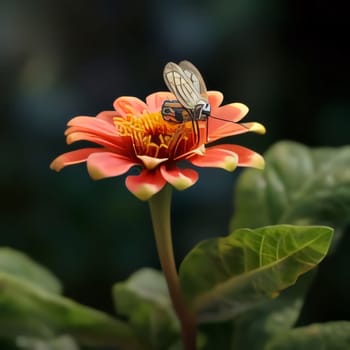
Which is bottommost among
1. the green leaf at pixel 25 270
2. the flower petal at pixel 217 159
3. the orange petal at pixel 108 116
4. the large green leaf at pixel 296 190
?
the green leaf at pixel 25 270

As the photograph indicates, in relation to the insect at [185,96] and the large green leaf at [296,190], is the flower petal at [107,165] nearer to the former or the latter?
the insect at [185,96]

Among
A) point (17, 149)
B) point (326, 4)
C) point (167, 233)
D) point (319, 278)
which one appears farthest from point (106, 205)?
point (167, 233)

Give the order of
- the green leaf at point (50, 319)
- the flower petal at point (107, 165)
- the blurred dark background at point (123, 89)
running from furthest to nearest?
the blurred dark background at point (123, 89)
the green leaf at point (50, 319)
the flower petal at point (107, 165)

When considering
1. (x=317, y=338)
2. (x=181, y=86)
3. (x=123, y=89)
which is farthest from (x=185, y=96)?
(x=123, y=89)

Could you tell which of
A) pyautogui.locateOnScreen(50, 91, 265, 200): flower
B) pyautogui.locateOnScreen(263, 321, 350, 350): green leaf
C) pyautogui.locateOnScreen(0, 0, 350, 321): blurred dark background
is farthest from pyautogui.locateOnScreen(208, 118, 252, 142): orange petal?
pyautogui.locateOnScreen(0, 0, 350, 321): blurred dark background

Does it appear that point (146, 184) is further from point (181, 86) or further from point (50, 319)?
point (50, 319)

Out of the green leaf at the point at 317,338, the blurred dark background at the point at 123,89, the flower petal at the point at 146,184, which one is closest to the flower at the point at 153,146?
the flower petal at the point at 146,184
